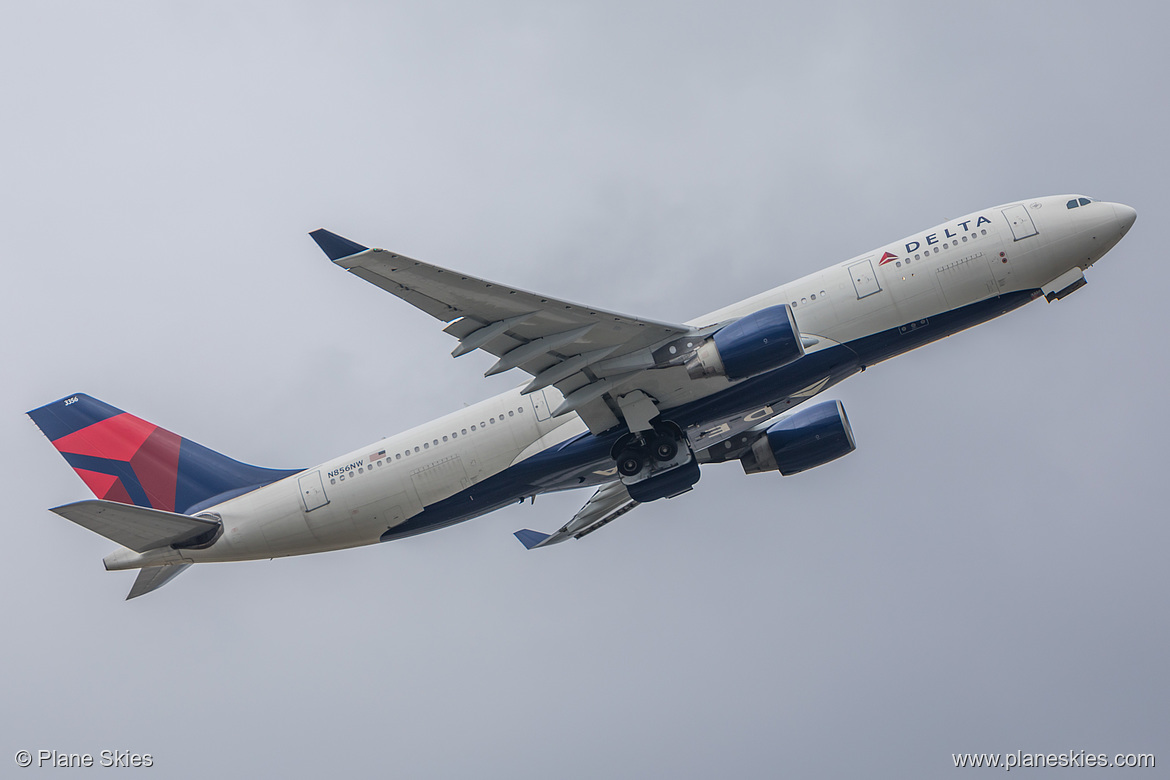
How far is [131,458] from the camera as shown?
33375 millimetres

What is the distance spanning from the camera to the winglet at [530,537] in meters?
37.1

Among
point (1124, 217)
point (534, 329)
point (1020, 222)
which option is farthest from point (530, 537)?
point (1124, 217)

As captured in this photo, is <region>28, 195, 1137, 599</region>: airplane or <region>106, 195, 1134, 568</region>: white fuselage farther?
<region>106, 195, 1134, 568</region>: white fuselage

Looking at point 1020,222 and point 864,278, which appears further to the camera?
point 1020,222

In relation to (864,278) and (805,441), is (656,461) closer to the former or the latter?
(805,441)

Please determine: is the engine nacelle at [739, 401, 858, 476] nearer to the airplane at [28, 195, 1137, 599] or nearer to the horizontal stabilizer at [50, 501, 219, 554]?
the airplane at [28, 195, 1137, 599]

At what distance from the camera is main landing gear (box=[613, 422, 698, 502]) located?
30.2 meters

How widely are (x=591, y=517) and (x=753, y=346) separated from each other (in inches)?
488

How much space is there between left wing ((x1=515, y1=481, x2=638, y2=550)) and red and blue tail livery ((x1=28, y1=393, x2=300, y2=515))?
10.1m

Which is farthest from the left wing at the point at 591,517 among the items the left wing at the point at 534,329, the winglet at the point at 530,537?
the left wing at the point at 534,329

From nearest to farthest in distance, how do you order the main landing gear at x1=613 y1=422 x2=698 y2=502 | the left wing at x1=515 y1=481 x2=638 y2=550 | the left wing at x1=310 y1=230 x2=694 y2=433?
the left wing at x1=310 y1=230 x2=694 y2=433, the main landing gear at x1=613 y1=422 x2=698 y2=502, the left wing at x1=515 y1=481 x2=638 y2=550

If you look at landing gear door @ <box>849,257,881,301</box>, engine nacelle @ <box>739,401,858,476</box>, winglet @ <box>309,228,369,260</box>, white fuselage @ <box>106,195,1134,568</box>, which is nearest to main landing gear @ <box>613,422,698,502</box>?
white fuselage @ <box>106,195,1134,568</box>

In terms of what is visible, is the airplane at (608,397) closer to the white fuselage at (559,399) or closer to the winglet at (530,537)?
the white fuselage at (559,399)

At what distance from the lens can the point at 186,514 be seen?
32.2 metres
